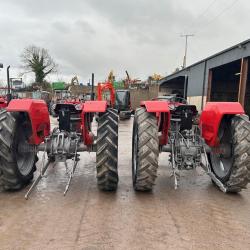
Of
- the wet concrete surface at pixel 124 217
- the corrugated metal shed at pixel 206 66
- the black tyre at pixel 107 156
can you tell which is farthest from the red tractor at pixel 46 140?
the corrugated metal shed at pixel 206 66

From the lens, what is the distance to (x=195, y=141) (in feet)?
19.1

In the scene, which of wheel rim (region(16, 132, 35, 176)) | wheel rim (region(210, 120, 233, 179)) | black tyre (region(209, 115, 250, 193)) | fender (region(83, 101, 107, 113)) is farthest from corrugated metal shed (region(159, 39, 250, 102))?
wheel rim (region(16, 132, 35, 176))

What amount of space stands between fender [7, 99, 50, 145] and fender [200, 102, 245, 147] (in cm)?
275

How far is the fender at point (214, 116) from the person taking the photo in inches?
207

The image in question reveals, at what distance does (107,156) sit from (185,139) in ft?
4.97

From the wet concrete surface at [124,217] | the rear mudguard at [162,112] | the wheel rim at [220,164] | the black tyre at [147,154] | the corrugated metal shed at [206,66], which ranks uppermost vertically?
the corrugated metal shed at [206,66]

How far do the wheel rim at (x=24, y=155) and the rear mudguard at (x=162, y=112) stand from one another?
2135mm

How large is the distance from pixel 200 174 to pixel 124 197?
2.20 metres

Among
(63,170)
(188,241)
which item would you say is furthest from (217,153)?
(63,170)

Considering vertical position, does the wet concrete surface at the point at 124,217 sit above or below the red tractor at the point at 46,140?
below

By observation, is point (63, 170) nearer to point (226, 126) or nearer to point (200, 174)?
point (200, 174)

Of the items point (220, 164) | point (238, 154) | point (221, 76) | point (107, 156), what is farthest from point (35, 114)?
point (221, 76)

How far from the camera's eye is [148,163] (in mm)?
4938

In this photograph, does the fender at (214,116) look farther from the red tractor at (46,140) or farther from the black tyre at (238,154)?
the red tractor at (46,140)
